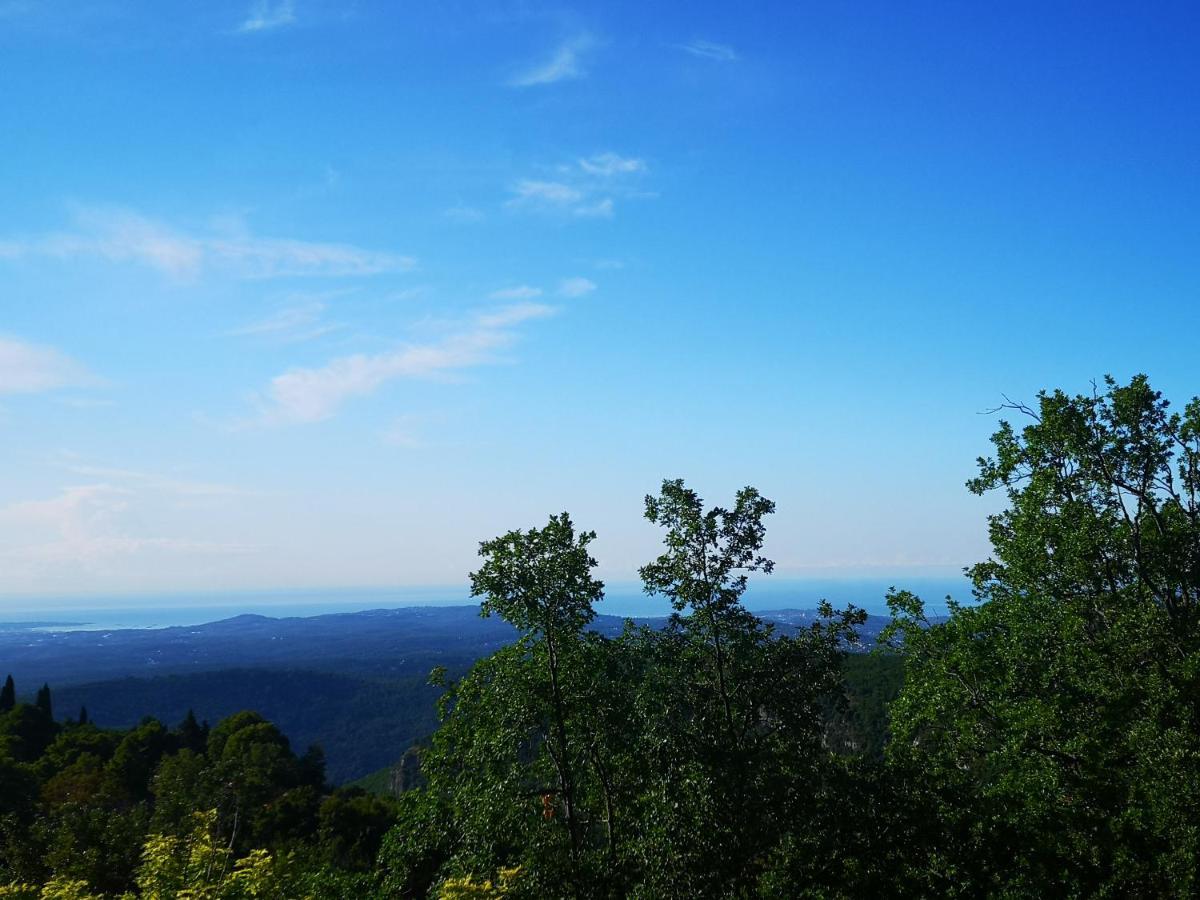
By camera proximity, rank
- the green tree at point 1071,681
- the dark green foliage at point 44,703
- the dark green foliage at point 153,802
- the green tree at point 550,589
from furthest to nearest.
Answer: the dark green foliage at point 44,703, the dark green foliage at point 153,802, the green tree at point 550,589, the green tree at point 1071,681

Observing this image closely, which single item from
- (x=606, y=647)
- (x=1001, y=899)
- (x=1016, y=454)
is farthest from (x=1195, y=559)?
(x=606, y=647)

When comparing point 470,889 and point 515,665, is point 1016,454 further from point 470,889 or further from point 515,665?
point 470,889

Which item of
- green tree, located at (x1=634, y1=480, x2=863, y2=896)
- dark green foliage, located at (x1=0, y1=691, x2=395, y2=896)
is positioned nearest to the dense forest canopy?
green tree, located at (x1=634, y1=480, x2=863, y2=896)

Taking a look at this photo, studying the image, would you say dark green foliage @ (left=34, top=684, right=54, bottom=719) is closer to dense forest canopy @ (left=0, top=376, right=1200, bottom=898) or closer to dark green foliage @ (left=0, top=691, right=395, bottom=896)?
dark green foliage @ (left=0, top=691, right=395, bottom=896)

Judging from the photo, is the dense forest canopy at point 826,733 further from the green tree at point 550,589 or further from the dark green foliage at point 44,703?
the dark green foliage at point 44,703

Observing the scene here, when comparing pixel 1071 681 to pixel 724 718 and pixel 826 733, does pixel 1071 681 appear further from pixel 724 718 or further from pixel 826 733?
pixel 724 718

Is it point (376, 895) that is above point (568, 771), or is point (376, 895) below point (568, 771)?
below

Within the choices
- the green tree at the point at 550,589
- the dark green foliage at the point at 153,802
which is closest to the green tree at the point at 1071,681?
the green tree at the point at 550,589

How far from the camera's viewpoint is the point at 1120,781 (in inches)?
576

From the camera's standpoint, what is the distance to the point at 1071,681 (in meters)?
17.8

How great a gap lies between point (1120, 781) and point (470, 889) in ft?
42.6

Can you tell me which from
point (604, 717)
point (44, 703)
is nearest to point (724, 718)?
point (604, 717)

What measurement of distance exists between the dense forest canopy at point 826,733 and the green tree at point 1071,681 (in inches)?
2.7

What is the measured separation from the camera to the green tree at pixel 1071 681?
514 inches
